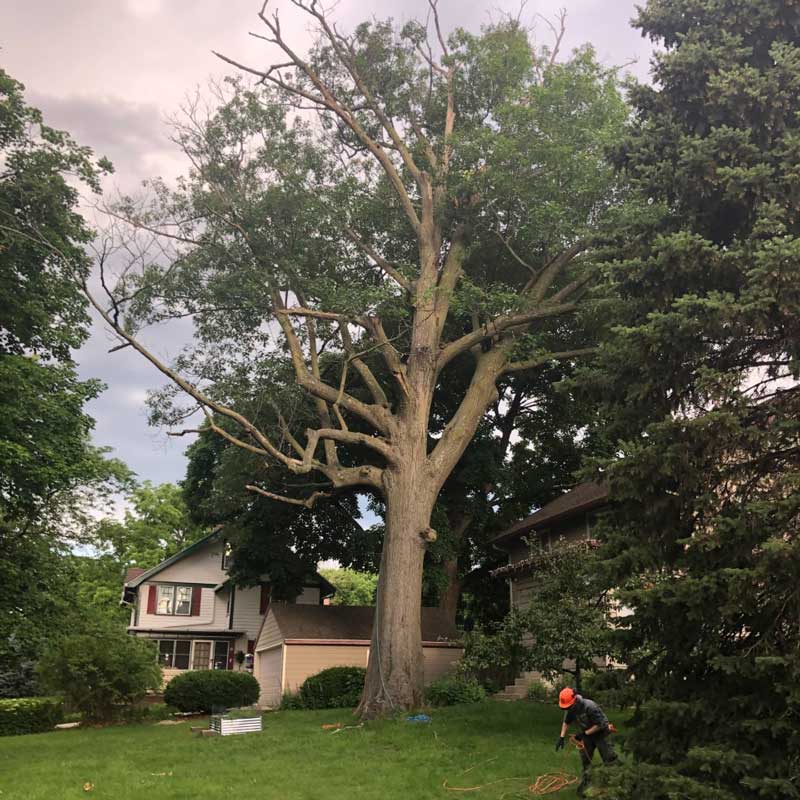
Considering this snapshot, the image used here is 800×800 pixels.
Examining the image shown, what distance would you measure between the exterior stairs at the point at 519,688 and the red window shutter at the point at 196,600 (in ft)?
71.5

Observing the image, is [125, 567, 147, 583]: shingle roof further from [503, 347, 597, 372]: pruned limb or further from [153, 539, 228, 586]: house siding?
[503, 347, 597, 372]: pruned limb

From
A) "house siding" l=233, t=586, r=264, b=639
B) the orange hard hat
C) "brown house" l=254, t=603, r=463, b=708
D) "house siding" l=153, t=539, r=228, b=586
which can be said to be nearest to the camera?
the orange hard hat

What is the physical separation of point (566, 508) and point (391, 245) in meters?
9.37

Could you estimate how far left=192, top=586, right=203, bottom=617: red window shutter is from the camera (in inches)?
1527

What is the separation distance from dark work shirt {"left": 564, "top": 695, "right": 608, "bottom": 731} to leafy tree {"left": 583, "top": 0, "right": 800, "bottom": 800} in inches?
55.0

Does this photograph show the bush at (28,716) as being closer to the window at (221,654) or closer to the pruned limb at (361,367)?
the pruned limb at (361,367)

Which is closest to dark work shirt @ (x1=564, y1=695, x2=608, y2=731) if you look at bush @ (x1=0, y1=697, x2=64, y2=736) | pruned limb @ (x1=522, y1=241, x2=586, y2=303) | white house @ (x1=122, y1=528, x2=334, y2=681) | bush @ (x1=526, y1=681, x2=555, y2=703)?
bush @ (x1=526, y1=681, x2=555, y2=703)

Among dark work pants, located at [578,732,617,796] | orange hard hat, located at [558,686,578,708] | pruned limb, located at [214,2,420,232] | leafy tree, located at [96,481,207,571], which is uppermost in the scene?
pruned limb, located at [214,2,420,232]

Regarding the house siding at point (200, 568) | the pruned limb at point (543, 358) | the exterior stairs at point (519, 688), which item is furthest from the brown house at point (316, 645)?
the house siding at point (200, 568)

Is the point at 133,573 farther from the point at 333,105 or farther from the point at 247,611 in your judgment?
the point at 333,105

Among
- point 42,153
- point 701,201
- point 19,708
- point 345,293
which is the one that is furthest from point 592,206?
point 19,708

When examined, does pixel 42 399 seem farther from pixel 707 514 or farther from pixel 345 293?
pixel 707 514

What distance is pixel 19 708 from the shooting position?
2248cm

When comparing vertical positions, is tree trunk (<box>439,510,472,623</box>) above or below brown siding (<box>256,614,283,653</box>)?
above
